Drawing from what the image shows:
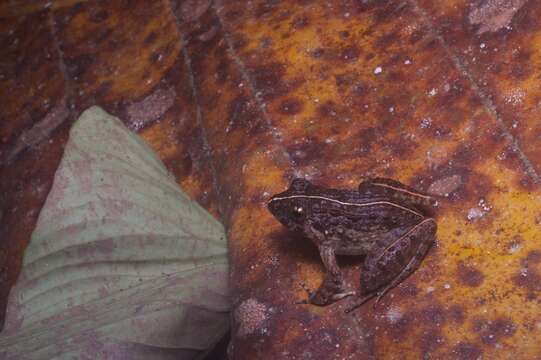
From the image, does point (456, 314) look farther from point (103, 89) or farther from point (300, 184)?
point (103, 89)

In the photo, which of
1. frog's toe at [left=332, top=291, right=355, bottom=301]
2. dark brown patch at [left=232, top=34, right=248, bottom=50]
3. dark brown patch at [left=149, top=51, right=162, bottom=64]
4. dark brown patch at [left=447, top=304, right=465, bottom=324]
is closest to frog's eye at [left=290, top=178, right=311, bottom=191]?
frog's toe at [left=332, top=291, right=355, bottom=301]

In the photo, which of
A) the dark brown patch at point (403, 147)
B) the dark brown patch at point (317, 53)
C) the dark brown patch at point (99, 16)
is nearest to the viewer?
the dark brown patch at point (403, 147)

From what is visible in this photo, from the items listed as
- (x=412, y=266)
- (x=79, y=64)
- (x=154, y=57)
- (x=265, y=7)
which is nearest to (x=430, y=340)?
(x=412, y=266)

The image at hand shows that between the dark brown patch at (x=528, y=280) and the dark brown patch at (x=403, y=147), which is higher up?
the dark brown patch at (x=403, y=147)

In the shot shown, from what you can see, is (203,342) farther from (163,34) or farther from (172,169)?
(163,34)

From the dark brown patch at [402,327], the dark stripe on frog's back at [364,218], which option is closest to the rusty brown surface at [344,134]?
the dark brown patch at [402,327]

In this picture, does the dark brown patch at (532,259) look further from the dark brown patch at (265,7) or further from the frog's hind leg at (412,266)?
the dark brown patch at (265,7)

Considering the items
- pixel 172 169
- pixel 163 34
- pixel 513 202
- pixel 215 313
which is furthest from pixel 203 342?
pixel 163 34
